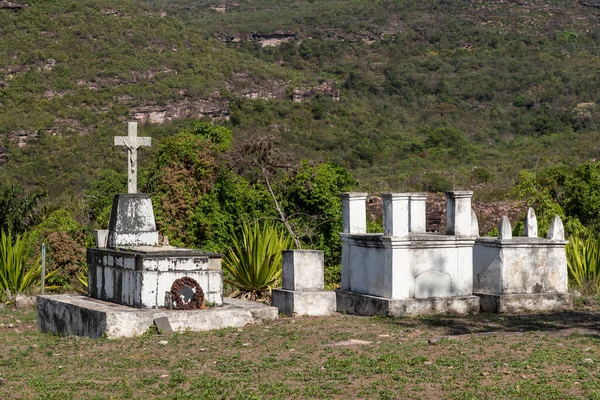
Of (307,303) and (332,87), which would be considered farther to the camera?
(332,87)

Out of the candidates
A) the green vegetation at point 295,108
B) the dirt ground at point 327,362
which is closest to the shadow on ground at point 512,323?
the dirt ground at point 327,362

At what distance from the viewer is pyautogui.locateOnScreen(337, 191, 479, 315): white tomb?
44.2 ft

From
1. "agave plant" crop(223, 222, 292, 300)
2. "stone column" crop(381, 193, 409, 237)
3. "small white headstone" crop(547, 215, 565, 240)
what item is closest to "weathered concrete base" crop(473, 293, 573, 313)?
"small white headstone" crop(547, 215, 565, 240)

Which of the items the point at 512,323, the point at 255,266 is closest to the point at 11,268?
the point at 255,266

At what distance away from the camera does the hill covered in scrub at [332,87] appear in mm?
50625

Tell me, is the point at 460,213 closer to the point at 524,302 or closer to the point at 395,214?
the point at 395,214

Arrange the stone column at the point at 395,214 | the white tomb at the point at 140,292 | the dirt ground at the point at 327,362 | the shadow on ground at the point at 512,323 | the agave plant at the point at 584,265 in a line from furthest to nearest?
the agave plant at the point at 584,265
the stone column at the point at 395,214
the white tomb at the point at 140,292
the shadow on ground at the point at 512,323
the dirt ground at the point at 327,362

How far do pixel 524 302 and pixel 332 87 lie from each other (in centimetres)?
5356

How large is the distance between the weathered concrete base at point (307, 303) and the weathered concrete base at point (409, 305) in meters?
0.33

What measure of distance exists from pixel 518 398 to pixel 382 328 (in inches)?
166

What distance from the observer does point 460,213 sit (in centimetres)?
1392

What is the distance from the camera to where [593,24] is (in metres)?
82.9

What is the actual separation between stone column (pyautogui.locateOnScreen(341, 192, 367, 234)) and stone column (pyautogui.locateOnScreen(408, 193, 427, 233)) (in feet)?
2.49

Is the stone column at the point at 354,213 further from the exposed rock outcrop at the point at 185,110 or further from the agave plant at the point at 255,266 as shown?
the exposed rock outcrop at the point at 185,110
